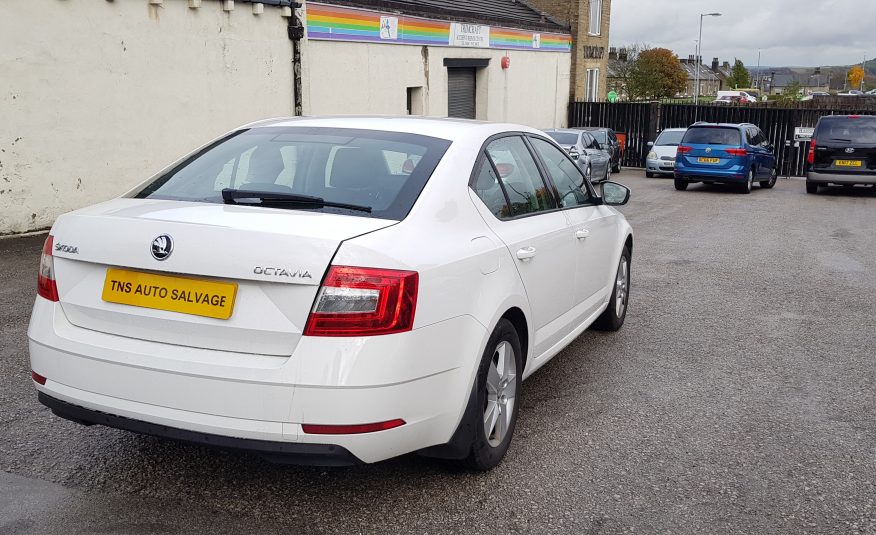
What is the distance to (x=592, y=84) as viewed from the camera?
116ft

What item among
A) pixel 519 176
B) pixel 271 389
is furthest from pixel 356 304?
pixel 519 176

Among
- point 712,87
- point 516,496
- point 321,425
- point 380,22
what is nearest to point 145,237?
point 321,425

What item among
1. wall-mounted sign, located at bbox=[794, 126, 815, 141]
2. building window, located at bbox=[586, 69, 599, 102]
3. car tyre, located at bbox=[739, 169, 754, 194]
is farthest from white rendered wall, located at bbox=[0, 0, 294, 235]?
building window, located at bbox=[586, 69, 599, 102]

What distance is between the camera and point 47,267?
3.57m

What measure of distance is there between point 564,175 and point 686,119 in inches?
Answer: 1048

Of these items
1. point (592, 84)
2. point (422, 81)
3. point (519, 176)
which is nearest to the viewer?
point (519, 176)

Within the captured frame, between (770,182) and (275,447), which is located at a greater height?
(275,447)

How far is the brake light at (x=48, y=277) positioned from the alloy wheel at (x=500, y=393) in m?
1.84

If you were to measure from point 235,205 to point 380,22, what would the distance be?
1640 centimetres

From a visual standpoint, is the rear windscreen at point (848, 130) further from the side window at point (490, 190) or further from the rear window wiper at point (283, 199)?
the rear window wiper at point (283, 199)

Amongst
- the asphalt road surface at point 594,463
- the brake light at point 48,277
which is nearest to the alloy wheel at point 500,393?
the asphalt road surface at point 594,463

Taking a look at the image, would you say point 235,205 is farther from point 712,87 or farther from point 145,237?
point 712,87

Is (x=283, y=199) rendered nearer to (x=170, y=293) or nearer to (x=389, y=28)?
(x=170, y=293)

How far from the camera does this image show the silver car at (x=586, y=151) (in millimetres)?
20203
